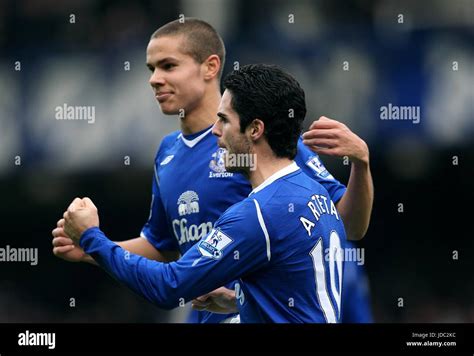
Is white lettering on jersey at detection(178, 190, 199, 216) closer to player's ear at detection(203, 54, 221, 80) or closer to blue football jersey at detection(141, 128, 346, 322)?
blue football jersey at detection(141, 128, 346, 322)

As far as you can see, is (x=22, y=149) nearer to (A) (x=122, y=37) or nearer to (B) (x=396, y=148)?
(A) (x=122, y=37)

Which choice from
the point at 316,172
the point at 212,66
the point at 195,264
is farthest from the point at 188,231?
the point at 195,264

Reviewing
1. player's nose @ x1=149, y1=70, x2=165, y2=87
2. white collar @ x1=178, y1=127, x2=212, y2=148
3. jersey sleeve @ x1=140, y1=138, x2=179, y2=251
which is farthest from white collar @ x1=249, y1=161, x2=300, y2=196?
jersey sleeve @ x1=140, y1=138, x2=179, y2=251

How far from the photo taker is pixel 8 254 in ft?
26.1

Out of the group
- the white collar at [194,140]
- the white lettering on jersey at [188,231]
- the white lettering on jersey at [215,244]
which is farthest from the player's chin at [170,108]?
the white lettering on jersey at [215,244]

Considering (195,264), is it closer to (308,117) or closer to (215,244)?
(215,244)

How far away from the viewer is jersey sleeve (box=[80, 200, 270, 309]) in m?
3.94

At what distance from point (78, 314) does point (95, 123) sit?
155 cm

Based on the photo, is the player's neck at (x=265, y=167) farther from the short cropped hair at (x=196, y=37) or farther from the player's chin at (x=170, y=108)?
the short cropped hair at (x=196, y=37)

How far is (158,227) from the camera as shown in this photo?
5582 millimetres

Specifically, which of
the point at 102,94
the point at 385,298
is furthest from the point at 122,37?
the point at 385,298

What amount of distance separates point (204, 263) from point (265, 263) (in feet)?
0.82

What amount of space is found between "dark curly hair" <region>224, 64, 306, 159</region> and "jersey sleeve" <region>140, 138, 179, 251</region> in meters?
1.43

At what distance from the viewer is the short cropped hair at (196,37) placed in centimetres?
538
